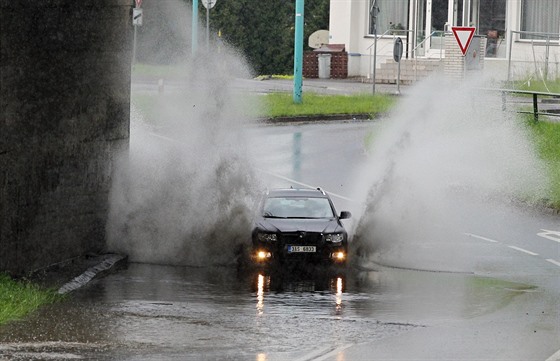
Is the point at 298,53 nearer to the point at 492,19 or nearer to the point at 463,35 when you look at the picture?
the point at 463,35

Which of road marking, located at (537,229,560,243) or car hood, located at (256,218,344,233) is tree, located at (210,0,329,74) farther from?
car hood, located at (256,218,344,233)

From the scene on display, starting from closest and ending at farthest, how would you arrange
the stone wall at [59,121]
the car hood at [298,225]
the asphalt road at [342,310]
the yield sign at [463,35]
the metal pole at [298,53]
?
the asphalt road at [342,310] < the stone wall at [59,121] < the car hood at [298,225] < the yield sign at [463,35] < the metal pole at [298,53]

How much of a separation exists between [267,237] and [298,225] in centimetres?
61

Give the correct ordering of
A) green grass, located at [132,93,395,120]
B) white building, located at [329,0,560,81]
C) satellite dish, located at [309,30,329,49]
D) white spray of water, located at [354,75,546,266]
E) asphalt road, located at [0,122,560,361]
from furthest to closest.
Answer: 1. satellite dish, located at [309,30,329,49]
2. white building, located at [329,0,560,81]
3. green grass, located at [132,93,395,120]
4. white spray of water, located at [354,75,546,266]
5. asphalt road, located at [0,122,560,361]

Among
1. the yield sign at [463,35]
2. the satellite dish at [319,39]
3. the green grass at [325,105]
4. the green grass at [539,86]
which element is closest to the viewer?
the yield sign at [463,35]

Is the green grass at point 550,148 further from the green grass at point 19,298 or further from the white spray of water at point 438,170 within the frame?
the green grass at point 19,298

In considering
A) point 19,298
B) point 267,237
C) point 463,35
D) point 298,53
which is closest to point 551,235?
point 267,237

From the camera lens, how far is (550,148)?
36.7 meters

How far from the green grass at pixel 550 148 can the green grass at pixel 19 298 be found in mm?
14559

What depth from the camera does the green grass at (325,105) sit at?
1849 inches

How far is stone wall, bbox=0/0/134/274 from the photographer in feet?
67.1

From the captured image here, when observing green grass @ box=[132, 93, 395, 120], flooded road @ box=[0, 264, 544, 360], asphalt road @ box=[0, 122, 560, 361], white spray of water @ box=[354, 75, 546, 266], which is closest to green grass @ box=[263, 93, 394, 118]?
green grass @ box=[132, 93, 395, 120]

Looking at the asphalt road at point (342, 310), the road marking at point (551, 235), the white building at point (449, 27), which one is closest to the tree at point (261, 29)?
the white building at point (449, 27)

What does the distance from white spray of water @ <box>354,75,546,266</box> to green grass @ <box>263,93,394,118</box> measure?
6096 millimetres
